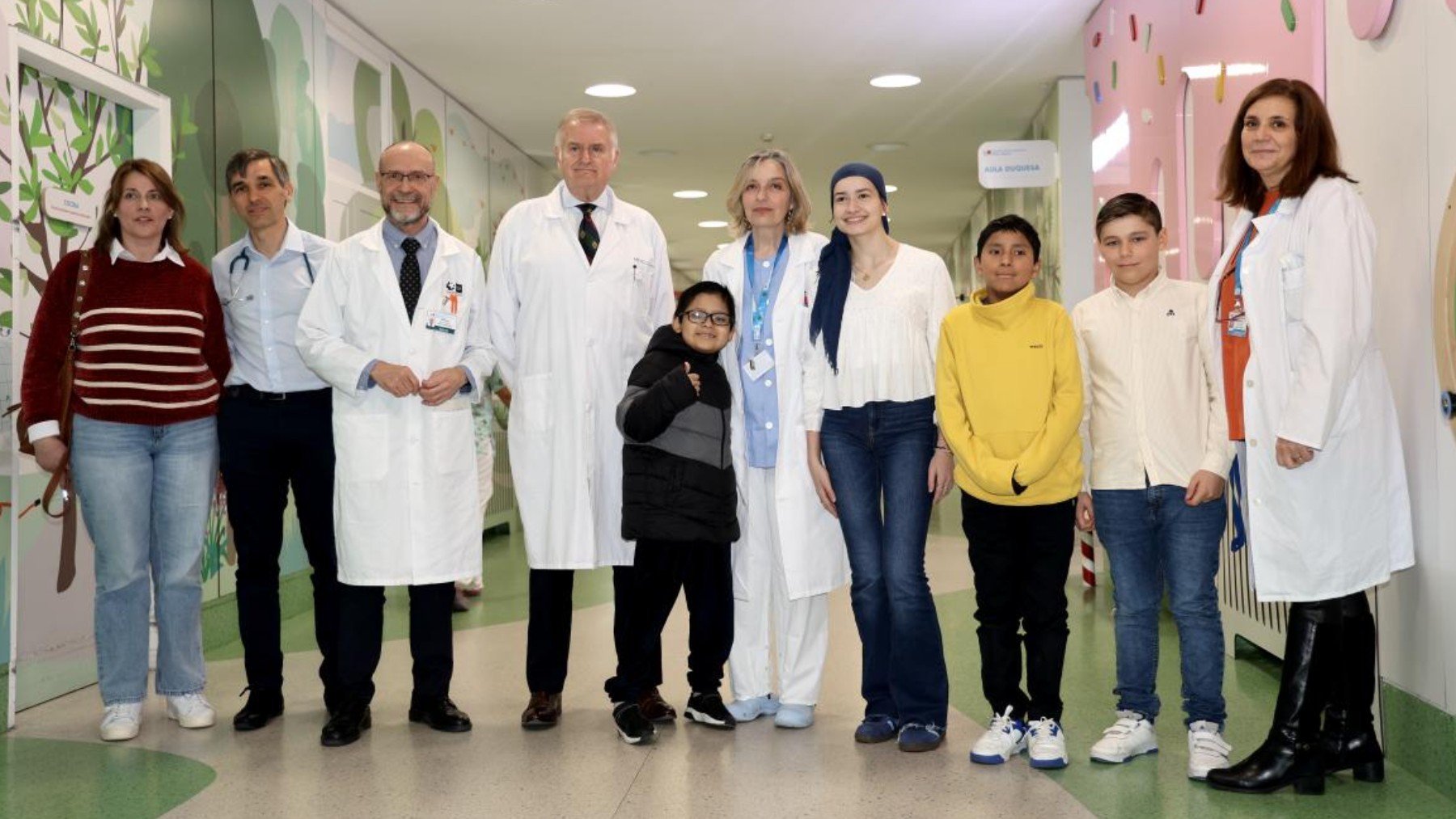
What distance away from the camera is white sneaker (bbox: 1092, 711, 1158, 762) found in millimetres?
3252

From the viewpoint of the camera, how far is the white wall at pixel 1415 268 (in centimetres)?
290

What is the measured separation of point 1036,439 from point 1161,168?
111 inches

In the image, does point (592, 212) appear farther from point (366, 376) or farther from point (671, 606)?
point (671, 606)

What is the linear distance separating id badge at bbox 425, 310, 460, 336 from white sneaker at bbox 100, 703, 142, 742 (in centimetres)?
137

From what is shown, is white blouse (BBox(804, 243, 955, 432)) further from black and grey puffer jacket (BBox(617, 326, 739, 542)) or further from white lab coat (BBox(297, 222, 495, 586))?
white lab coat (BBox(297, 222, 495, 586))

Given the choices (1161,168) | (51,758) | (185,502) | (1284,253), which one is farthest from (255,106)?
(1284,253)

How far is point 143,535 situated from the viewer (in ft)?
12.2

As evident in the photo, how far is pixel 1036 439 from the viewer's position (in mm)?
3107

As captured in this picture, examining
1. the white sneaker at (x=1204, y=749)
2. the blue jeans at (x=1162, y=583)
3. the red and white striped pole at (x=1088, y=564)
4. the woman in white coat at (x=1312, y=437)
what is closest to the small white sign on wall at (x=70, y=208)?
the blue jeans at (x=1162, y=583)

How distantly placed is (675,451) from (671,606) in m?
0.41

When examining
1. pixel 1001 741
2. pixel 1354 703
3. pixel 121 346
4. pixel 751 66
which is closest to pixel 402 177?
pixel 121 346

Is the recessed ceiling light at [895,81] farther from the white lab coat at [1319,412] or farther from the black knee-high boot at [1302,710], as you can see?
the black knee-high boot at [1302,710]

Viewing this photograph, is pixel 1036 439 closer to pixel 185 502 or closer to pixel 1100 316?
pixel 1100 316

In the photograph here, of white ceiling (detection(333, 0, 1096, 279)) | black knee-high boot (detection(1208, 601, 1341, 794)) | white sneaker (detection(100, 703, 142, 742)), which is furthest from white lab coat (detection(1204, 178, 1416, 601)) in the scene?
→ white ceiling (detection(333, 0, 1096, 279))
